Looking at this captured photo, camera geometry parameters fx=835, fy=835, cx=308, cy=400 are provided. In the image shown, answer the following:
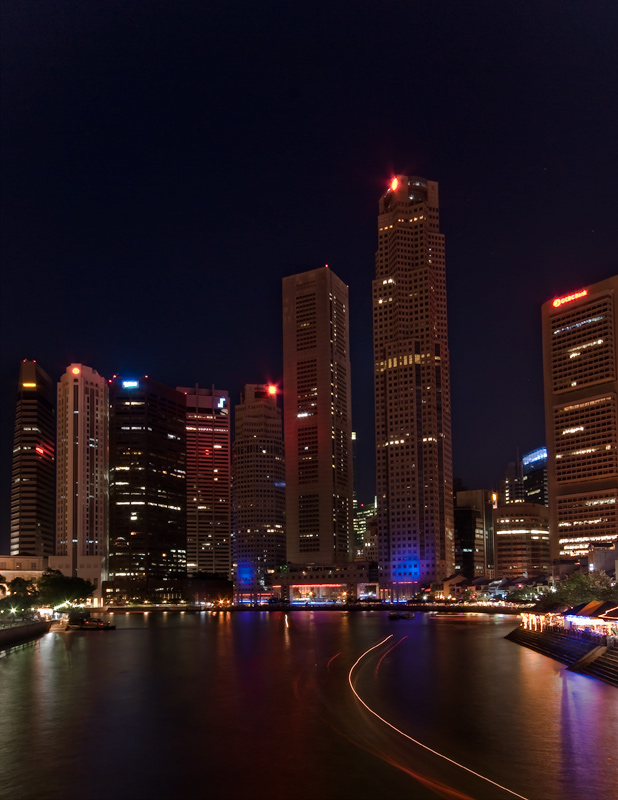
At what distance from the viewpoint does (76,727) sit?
35969 millimetres

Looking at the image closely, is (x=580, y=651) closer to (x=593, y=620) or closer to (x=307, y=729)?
(x=593, y=620)

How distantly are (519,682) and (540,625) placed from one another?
33.4m

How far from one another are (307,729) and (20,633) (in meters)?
63.6

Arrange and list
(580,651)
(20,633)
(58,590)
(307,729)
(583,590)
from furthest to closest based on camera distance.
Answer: (58,590) < (583,590) < (20,633) < (580,651) < (307,729)

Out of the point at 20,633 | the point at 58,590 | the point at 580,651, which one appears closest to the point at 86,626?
the point at 20,633

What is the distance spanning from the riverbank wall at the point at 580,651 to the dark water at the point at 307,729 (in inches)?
54.4

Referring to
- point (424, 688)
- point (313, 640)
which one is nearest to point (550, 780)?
point (424, 688)

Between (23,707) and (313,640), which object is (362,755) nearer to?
(23,707)

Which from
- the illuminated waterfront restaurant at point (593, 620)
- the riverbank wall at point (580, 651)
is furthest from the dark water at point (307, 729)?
the illuminated waterfront restaurant at point (593, 620)

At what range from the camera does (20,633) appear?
88438mm

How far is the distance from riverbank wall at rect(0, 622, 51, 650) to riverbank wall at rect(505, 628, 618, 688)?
48606 mm

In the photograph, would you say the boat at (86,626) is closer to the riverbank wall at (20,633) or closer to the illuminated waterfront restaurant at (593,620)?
the riverbank wall at (20,633)

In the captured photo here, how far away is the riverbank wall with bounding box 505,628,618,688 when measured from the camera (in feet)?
160

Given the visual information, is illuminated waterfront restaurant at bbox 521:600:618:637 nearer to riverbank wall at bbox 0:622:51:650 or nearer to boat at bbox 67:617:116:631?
riverbank wall at bbox 0:622:51:650
